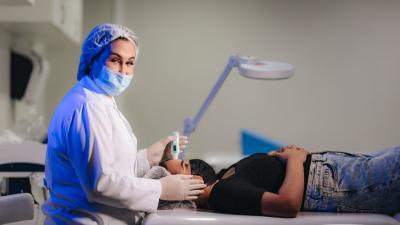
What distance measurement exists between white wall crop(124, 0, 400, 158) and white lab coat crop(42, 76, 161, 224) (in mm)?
2018

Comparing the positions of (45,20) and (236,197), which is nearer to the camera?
(236,197)

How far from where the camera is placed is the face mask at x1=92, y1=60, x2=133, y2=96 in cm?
117

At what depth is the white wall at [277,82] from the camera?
10.5 feet

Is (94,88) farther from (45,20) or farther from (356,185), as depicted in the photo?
(45,20)

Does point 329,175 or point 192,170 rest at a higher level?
point 329,175

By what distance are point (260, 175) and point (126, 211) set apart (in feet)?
1.64

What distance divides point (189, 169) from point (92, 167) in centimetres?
56

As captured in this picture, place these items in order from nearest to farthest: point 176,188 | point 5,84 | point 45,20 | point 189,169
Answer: point 176,188, point 189,169, point 45,20, point 5,84

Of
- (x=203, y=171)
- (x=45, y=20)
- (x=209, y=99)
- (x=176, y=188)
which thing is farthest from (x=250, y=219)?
(x=45, y=20)

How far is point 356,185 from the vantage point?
120cm

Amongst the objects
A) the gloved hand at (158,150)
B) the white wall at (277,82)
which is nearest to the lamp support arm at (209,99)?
the gloved hand at (158,150)

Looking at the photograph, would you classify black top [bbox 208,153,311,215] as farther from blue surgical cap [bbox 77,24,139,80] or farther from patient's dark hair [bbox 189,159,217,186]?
blue surgical cap [bbox 77,24,139,80]

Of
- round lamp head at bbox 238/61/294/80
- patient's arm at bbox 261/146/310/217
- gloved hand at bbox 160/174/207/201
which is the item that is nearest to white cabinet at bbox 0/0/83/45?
round lamp head at bbox 238/61/294/80

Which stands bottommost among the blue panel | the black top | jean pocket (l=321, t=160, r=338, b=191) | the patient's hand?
the blue panel
